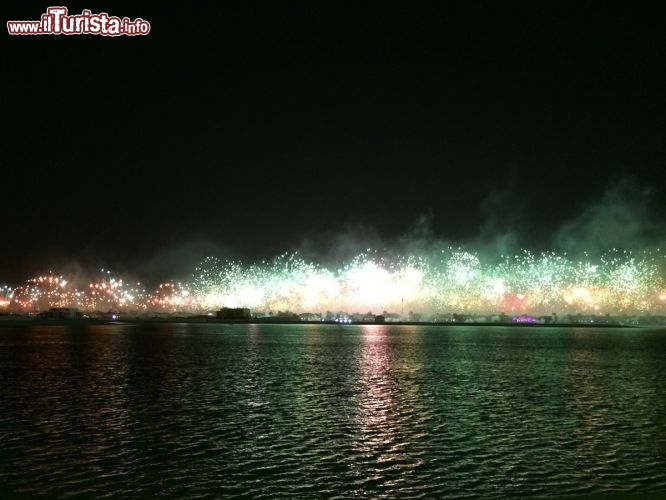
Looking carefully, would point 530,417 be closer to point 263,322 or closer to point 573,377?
point 573,377

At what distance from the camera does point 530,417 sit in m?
27.9

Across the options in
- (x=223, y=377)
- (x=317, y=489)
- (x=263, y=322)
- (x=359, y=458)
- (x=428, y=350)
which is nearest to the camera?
(x=317, y=489)

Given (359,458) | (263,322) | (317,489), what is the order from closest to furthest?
(317,489) < (359,458) < (263,322)

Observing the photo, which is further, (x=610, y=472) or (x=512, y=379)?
(x=512, y=379)

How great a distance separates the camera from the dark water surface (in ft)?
58.5

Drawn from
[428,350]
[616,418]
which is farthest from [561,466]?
[428,350]

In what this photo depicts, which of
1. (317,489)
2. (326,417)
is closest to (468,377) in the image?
(326,417)

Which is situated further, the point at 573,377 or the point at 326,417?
the point at 573,377

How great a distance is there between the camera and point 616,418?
91.4ft

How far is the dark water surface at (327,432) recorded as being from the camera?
17.8 m

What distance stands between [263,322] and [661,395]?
151577mm

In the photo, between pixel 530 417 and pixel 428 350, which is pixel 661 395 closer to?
pixel 530 417

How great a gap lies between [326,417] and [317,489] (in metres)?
10.3

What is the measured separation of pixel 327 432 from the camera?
24.4m
